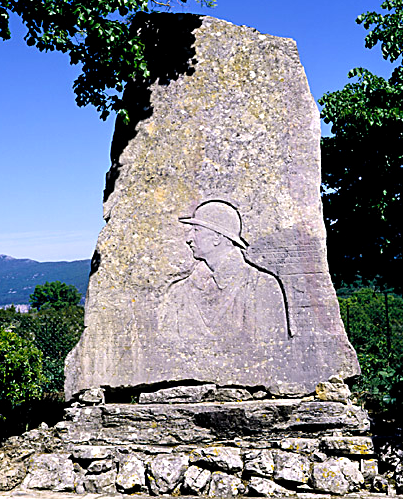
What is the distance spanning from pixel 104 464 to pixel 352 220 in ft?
16.1

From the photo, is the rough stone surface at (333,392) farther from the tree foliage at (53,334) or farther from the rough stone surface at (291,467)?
the tree foliage at (53,334)

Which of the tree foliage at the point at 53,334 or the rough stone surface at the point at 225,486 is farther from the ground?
the tree foliage at the point at 53,334

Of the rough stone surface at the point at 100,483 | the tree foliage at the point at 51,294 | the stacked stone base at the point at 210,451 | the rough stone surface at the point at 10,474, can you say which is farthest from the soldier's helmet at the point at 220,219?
the tree foliage at the point at 51,294

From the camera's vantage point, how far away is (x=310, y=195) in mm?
5383

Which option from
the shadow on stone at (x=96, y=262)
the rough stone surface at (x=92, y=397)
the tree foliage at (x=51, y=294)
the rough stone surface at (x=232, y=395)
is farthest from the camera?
the tree foliage at (x=51, y=294)

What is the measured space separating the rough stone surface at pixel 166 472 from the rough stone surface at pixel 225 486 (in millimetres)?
282

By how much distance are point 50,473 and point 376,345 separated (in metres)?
8.50

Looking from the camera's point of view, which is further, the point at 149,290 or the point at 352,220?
the point at 352,220

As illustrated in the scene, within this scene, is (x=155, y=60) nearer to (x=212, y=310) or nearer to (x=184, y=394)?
(x=212, y=310)

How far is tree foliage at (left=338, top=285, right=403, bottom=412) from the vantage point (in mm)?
6242

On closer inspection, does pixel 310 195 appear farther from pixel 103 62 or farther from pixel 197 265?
pixel 103 62

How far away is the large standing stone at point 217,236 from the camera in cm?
519

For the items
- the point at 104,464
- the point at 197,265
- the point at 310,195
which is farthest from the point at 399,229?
the point at 104,464

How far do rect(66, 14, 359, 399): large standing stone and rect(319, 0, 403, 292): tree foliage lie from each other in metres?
2.48
